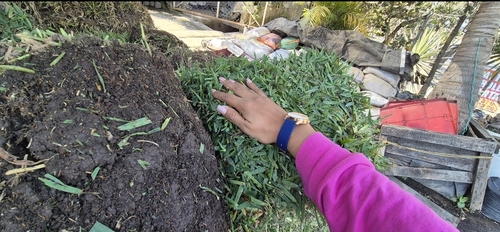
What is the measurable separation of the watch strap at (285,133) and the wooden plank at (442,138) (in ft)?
7.05

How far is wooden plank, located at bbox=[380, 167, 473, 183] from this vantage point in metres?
2.78

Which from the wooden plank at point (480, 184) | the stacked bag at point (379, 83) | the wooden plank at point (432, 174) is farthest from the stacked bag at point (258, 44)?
the wooden plank at point (480, 184)

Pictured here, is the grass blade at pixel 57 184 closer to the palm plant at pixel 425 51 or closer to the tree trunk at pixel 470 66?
the tree trunk at pixel 470 66

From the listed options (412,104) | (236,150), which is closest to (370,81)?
(412,104)

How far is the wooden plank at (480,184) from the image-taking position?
2.75m

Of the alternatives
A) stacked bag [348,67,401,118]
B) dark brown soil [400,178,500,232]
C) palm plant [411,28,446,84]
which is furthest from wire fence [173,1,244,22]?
palm plant [411,28,446,84]

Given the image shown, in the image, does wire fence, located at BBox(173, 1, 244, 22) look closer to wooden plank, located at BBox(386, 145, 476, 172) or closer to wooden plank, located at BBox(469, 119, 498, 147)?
wooden plank, located at BBox(386, 145, 476, 172)

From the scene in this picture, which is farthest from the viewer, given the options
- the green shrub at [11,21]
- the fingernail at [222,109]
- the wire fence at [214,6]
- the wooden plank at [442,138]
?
the wooden plank at [442,138]

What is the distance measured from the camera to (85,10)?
0.89 m

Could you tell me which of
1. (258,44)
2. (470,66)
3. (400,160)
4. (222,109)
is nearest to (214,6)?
(222,109)

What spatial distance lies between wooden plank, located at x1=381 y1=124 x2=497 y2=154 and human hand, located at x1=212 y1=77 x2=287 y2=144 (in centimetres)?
215

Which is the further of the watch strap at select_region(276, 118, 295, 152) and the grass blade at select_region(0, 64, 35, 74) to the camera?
the watch strap at select_region(276, 118, 295, 152)

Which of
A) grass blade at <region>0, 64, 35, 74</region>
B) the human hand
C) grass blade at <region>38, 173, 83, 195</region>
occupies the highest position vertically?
grass blade at <region>0, 64, 35, 74</region>

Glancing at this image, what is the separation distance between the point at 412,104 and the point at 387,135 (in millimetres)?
542
